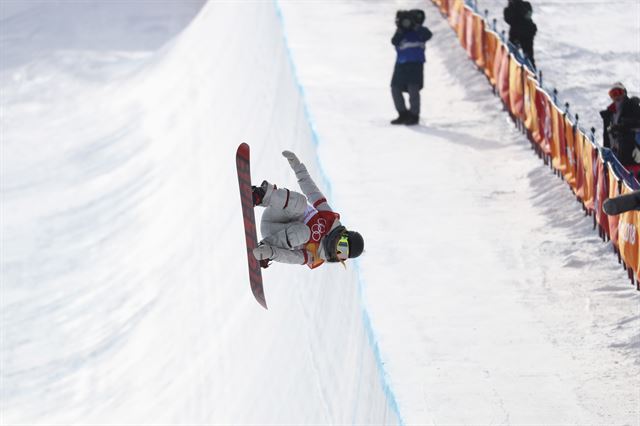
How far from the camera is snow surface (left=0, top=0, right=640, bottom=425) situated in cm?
922

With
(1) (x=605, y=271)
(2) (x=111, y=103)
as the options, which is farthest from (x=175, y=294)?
(2) (x=111, y=103)

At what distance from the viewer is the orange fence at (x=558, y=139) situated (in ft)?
34.0

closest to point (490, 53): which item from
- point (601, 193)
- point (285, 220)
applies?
point (601, 193)

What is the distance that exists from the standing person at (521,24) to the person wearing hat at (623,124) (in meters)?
4.73

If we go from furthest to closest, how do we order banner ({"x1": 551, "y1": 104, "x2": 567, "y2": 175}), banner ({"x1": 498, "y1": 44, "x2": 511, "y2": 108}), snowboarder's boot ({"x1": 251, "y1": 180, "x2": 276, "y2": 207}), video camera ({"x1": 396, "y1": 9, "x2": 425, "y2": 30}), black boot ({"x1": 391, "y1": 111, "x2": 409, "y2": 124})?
banner ({"x1": 498, "y1": 44, "x2": 511, "y2": 108}), black boot ({"x1": 391, "y1": 111, "x2": 409, "y2": 124}), video camera ({"x1": 396, "y1": 9, "x2": 425, "y2": 30}), banner ({"x1": 551, "y1": 104, "x2": 567, "y2": 175}), snowboarder's boot ({"x1": 251, "y1": 180, "x2": 276, "y2": 207})

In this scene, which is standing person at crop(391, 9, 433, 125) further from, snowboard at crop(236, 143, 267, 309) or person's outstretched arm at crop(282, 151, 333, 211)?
snowboard at crop(236, 143, 267, 309)

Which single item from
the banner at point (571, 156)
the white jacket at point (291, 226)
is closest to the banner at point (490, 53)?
the banner at point (571, 156)

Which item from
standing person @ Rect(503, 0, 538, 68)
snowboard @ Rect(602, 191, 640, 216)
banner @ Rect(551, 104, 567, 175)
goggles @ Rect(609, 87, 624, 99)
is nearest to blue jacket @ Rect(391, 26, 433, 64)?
banner @ Rect(551, 104, 567, 175)

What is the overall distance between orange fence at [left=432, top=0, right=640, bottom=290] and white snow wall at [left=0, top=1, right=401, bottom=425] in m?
2.37

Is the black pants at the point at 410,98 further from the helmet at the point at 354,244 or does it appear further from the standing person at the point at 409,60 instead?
the helmet at the point at 354,244

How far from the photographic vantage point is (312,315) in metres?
10.8

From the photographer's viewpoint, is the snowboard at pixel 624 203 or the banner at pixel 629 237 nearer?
the snowboard at pixel 624 203

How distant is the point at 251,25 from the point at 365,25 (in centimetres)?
193

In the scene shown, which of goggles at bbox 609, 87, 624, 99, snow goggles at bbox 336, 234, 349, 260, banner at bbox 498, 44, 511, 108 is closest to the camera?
snow goggles at bbox 336, 234, 349, 260
